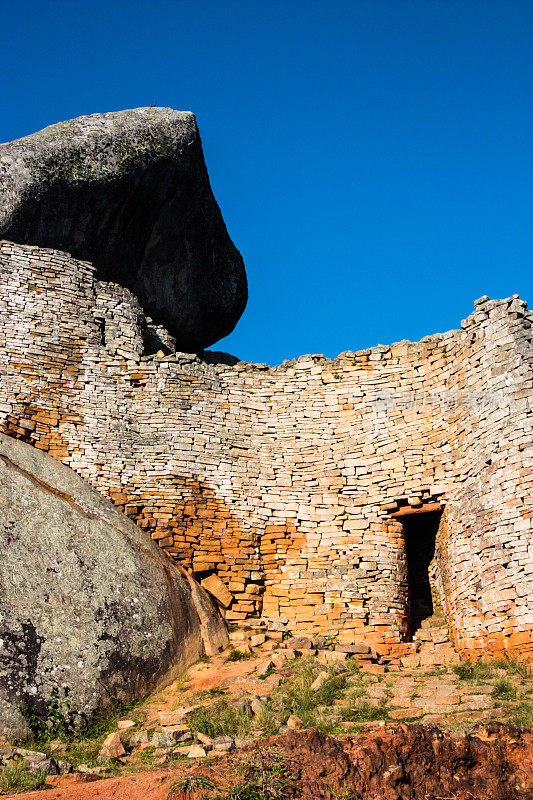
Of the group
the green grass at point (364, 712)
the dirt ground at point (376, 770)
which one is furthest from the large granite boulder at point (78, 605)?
the green grass at point (364, 712)

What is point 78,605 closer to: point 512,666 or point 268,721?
point 268,721

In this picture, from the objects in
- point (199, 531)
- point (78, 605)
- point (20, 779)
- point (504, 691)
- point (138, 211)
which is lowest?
point (20, 779)

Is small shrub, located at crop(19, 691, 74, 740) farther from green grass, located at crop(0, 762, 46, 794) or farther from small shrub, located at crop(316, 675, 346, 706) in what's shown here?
small shrub, located at crop(316, 675, 346, 706)

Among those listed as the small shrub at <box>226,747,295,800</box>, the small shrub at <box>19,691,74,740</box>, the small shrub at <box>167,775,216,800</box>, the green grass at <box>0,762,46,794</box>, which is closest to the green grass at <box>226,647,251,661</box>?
the small shrub at <box>19,691,74,740</box>

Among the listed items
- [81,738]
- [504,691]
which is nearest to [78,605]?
[81,738]

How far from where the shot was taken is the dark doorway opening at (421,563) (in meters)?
13.8

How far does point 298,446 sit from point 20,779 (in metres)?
8.16

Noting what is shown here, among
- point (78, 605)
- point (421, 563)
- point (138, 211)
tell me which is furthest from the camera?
point (138, 211)

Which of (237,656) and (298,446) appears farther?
(298,446)

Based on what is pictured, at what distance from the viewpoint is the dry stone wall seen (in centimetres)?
1287

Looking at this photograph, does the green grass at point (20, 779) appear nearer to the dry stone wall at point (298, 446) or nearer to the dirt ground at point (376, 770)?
the dirt ground at point (376, 770)

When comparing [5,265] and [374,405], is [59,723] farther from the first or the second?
[5,265]

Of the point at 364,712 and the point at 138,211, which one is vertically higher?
the point at 138,211

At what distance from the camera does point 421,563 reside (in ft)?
46.9
